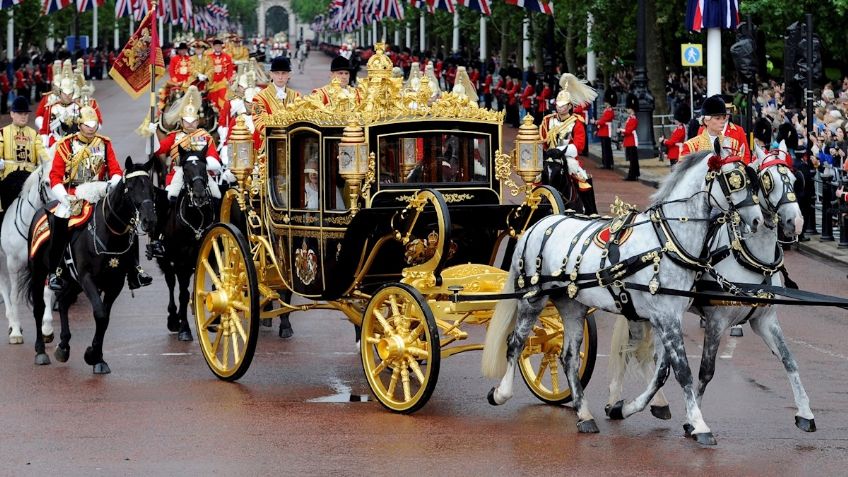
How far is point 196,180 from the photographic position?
49.5ft

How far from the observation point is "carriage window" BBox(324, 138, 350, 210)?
1224 cm

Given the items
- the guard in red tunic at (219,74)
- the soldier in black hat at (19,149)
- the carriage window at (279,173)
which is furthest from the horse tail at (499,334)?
the guard in red tunic at (219,74)

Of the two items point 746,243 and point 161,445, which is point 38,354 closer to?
point 161,445

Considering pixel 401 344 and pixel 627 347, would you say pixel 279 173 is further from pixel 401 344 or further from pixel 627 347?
pixel 627 347

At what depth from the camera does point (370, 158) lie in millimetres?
11977

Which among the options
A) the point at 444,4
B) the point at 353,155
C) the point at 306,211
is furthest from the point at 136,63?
the point at 444,4

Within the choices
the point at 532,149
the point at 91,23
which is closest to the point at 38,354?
the point at 532,149

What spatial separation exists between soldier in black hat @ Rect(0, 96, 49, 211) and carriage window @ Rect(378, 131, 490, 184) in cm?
557

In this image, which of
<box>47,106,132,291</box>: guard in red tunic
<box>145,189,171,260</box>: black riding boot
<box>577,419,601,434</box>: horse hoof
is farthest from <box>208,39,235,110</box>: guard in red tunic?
<box>577,419,601,434</box>: horse hoof

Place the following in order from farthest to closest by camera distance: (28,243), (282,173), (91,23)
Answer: (91,23) < (28,243) < (282,173)

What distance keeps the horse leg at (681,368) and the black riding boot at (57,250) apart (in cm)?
583

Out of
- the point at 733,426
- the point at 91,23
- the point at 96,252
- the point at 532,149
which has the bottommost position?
the point at 733,426

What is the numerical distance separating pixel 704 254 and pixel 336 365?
13.8ft

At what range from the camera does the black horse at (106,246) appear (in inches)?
520
